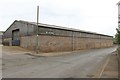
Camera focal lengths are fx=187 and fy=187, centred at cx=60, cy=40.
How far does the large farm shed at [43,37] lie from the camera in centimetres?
3747

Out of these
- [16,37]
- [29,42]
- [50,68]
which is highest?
[16,37]

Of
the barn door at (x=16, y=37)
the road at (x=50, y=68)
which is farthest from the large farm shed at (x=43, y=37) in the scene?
the road at (x=50, y=68)

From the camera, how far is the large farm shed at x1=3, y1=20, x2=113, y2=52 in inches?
1475

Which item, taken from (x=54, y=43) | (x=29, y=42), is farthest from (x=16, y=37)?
(x=54, y=43)

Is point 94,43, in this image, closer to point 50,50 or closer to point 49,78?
point 50,50

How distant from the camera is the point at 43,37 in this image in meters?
37.8

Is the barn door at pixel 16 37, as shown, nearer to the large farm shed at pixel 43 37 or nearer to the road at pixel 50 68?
the large farm shed at pixel 43 37

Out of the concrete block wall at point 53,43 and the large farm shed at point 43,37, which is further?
the large farm shed at point 43,37

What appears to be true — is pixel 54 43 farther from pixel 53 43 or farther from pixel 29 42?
pixel 29 42

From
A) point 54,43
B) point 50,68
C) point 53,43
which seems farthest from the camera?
point 54,43

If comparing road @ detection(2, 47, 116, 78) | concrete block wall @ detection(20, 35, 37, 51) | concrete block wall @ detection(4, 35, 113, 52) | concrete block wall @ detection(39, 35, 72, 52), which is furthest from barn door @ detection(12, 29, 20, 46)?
road @ detection(2, 47, 116, 78)

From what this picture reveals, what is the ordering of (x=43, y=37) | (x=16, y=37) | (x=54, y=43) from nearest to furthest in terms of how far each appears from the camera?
(x=43, y=37), (x=54, y=43), (x=16, y=37)

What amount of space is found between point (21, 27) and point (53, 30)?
24.6 ft

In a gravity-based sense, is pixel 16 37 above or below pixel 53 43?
above
